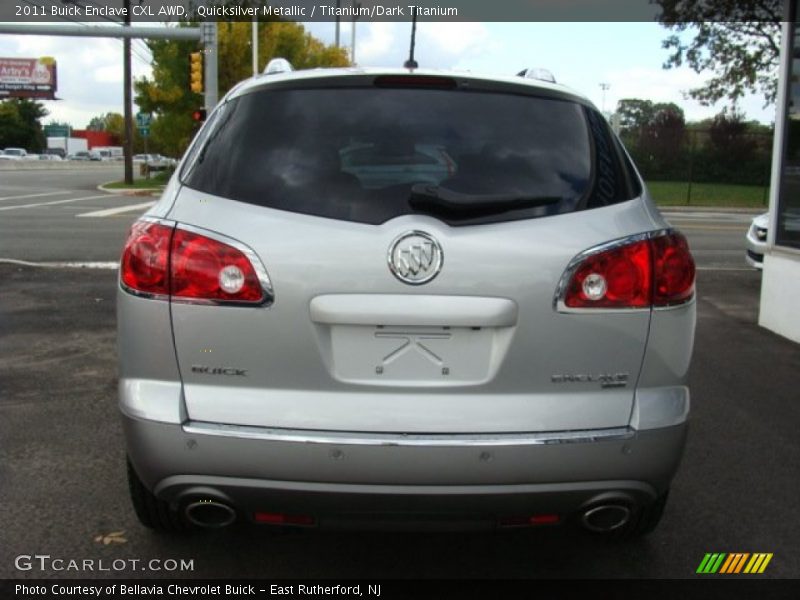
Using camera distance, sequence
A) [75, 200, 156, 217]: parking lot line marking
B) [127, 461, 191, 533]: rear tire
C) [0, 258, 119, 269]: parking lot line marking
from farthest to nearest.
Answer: [75, 200, 156, 217]: parking lot line marking, [0, 258, 119, 269]: parking lot line marking, [127, 461, 191, 533]: rear tire

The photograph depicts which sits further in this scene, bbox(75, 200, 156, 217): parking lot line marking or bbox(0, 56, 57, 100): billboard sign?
bbox(0, 56, 57, 100): billboard sign

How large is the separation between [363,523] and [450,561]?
781mm

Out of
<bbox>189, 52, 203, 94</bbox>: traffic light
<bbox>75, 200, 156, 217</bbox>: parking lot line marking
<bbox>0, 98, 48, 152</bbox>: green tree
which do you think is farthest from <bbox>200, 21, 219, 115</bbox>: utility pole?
<bbox>0, 98, 48, 152</bbox>: green tree

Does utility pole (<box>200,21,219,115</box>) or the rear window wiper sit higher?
utility pole (<box>200,21,219,115</box>)

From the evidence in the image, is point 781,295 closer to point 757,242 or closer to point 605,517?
point 757,242

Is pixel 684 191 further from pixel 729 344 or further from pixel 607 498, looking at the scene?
pixel 607 498

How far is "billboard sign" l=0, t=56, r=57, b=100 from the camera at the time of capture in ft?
347

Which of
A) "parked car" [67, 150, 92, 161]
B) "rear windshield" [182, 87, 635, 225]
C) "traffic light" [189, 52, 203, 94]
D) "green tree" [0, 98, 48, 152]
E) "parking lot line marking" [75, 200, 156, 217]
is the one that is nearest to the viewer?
"rear windshield" [182, 87, 635, 225]

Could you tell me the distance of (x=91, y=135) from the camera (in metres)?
139

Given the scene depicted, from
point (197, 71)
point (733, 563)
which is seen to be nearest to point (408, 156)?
point (733, 563)

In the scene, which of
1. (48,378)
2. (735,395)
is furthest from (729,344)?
(48,378)

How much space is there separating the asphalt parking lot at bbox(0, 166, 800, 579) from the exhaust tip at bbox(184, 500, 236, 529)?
46 centimetres

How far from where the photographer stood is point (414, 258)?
2.52 m

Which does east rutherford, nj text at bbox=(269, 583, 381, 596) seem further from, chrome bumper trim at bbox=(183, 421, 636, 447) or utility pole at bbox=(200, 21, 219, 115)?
utility pole at bbox=(200, 21, 219, 115)
